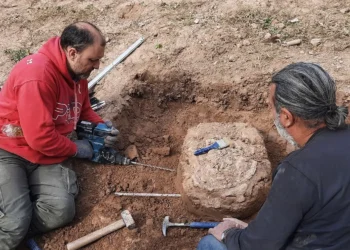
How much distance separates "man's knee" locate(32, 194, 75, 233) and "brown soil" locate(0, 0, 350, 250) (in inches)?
4.2

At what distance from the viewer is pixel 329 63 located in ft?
16.5

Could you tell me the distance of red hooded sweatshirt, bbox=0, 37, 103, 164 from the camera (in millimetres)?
3445

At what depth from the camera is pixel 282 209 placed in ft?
7.09

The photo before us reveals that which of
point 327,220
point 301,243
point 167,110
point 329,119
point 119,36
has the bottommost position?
point 167,110

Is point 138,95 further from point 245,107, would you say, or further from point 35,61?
point 35,61

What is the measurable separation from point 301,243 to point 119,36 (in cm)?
422

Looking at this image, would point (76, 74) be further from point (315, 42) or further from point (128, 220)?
point (315, 42)

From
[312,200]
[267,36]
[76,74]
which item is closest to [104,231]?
[76,74]

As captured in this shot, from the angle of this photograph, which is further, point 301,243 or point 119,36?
point 119,36

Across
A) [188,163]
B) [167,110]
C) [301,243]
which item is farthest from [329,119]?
[167,110]

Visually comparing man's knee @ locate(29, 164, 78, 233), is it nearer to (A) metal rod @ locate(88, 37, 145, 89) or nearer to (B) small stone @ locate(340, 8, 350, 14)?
(A) metal rod @ locate(88, 37, 145, 89)

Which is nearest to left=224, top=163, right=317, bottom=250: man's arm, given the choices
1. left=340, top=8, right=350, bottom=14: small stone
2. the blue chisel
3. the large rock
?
the large rock

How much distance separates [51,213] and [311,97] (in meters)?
2.46

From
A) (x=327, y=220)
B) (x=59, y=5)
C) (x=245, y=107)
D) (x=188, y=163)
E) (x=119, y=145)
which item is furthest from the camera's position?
(x=59, y=5)
